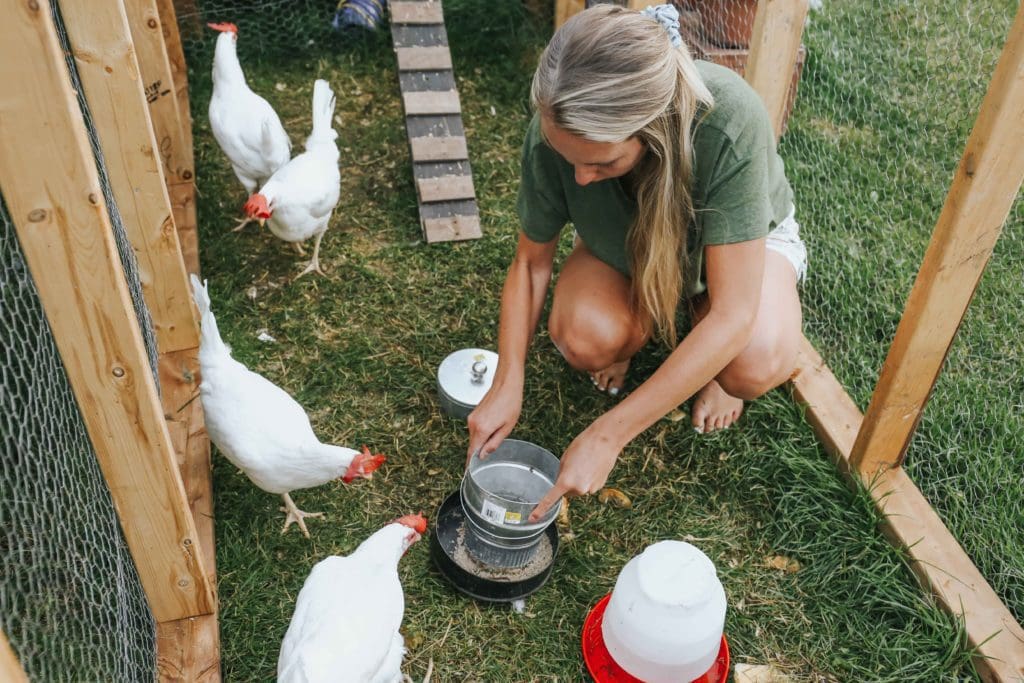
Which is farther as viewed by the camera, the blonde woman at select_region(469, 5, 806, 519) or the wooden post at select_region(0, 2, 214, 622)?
the blonde woman at select_region(469, 5, 806, 519)

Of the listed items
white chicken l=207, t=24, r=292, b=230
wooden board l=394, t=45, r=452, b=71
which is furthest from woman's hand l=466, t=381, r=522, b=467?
wooden board l=394, t=45, r=452, b=71

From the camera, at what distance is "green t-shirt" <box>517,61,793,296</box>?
1.92 metres

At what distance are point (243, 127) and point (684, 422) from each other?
1.95m

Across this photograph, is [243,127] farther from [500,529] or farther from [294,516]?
[500,529]

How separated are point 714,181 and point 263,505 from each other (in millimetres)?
1502

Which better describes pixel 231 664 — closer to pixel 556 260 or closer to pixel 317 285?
pixel 317 285

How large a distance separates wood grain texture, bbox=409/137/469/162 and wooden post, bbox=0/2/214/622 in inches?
78.9

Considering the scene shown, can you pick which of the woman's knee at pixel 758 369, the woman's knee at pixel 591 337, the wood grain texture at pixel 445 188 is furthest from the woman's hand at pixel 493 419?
the wood grain texture at pixel 445 188

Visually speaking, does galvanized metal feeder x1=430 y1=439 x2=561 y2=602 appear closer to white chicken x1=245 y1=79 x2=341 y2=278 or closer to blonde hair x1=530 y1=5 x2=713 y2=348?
blonde hair x1=530 y1=5 x2=713 y2=348

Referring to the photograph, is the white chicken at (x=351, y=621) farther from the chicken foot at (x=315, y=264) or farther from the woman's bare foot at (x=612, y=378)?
the chicken foot at (x=315, y=264)

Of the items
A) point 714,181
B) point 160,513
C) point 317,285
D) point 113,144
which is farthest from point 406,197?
point 160,513

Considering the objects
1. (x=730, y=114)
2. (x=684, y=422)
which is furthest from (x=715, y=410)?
(x=730, y=114)

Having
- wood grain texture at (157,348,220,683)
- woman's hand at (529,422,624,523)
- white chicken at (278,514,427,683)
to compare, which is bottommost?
wood grain texture at (157,348,220,683)

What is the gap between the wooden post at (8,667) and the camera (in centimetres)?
95
